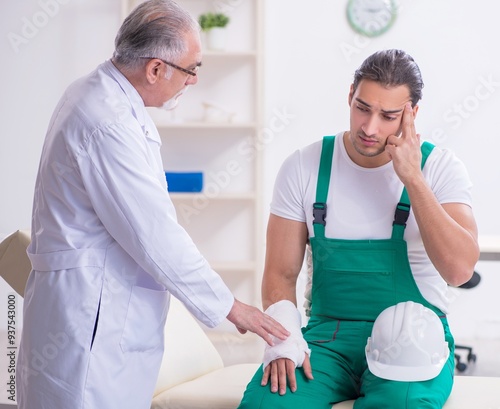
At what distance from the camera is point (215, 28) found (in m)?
4.48

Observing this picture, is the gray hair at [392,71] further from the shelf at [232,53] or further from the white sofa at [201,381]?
the shelf at [232,53]

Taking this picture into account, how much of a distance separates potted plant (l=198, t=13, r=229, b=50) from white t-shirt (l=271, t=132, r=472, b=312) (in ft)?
8.24

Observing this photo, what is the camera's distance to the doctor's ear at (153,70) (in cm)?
172

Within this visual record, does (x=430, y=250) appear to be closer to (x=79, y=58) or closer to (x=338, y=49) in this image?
(x=338, y=49)

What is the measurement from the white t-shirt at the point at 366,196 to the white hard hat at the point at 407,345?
17cm

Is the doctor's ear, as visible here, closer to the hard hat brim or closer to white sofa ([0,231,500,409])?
white sofa ([0,231,500,409])

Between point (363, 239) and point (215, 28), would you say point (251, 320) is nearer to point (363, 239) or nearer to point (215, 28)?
point (363, 239)

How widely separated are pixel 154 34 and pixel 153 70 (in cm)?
8

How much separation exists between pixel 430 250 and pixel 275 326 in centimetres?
42

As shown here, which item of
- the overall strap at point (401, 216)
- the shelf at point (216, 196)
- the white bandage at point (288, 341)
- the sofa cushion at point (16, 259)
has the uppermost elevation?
the overall strap at point (401, 216)

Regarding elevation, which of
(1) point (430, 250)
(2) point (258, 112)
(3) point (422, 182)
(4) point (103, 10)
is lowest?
(1) point (430, 250)

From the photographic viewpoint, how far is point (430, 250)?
6.23 feet

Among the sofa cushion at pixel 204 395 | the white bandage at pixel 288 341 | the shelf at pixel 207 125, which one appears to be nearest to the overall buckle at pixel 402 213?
the white bandage at pixel 288 341

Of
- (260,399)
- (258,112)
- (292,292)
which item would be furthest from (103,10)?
(260,399)
